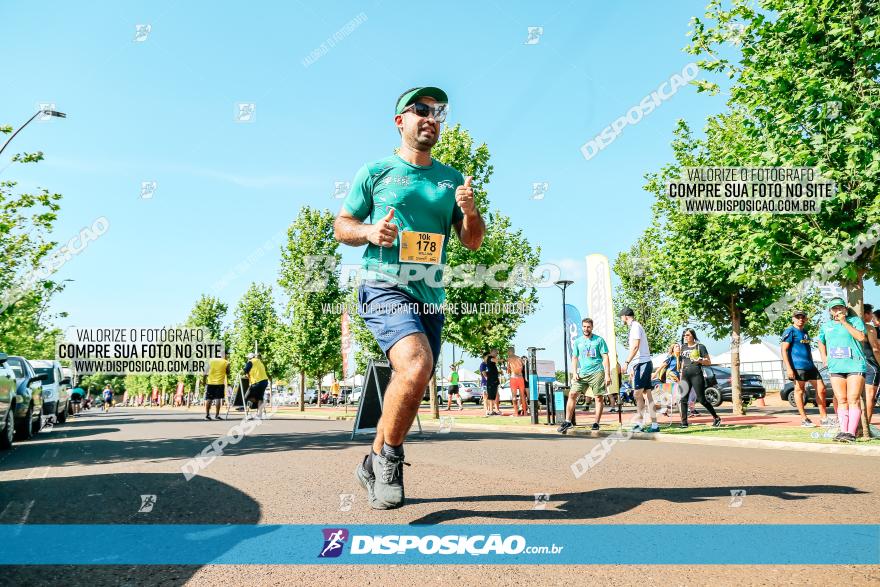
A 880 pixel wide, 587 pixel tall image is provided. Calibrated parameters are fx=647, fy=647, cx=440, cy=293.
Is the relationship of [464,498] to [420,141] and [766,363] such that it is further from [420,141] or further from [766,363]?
[766,363]

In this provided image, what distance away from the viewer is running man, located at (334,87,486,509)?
3.67 m

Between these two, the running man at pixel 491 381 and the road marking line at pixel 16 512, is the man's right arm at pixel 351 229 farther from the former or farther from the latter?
the running man at pixel 491 381

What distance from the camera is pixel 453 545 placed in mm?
3031

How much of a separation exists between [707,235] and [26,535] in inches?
717

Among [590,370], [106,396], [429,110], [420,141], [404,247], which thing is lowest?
[106,396]

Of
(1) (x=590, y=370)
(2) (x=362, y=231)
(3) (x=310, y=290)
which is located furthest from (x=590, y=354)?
(3) (x=310, y=290)

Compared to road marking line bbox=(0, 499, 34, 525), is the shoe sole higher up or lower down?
higher up

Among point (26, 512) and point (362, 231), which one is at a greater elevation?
point (362, 231)

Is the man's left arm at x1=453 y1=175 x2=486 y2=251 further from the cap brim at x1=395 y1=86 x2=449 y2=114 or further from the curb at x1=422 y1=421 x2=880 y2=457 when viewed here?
the curb at x1=422 y1=421 x2=880 y2=457

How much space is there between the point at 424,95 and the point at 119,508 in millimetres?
3331

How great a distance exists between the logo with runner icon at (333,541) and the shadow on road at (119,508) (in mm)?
505

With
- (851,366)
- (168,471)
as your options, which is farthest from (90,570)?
(851,366)

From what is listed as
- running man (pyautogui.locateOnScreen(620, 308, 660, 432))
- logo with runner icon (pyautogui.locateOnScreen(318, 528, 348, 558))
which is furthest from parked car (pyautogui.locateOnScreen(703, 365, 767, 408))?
logo with runner icon (pyautogui.locateOnScreen(318, 528, 348, 558))

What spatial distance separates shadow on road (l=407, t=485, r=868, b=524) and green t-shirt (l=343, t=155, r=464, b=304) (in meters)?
1.27
